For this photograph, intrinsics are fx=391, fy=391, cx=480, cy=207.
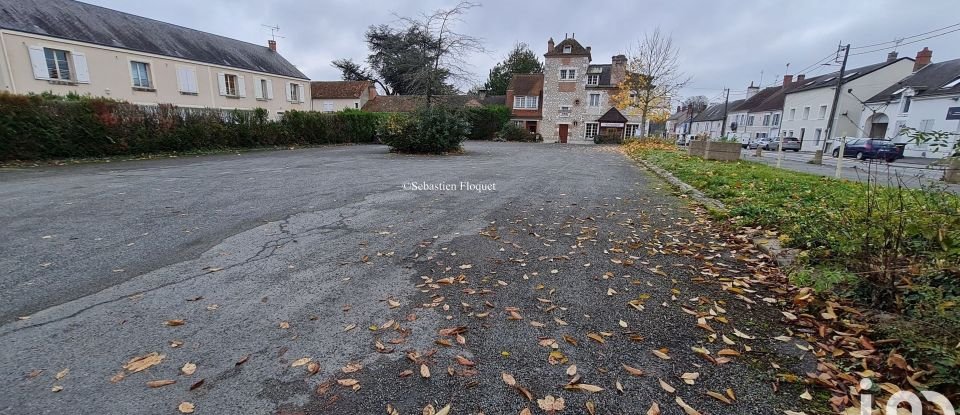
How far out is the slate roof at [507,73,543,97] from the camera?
126ft

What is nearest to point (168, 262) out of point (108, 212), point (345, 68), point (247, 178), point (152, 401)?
point (152, 401)

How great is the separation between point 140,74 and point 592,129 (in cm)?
3311

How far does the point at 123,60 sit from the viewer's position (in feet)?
67.4

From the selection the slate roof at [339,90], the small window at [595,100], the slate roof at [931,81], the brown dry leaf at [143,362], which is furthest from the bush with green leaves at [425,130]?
the slate roof at [931,81]

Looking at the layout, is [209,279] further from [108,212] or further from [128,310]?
[108,212]

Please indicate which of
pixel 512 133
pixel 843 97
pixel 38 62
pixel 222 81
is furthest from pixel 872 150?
pixel 38 62

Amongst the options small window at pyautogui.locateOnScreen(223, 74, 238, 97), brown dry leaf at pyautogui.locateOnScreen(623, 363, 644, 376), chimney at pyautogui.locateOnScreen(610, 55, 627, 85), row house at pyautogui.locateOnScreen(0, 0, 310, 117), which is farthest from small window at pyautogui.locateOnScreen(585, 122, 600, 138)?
brown dry leaf at pyautogui.locateOnScreen(623, 363, 644, 376)

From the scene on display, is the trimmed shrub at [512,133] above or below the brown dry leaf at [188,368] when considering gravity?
above

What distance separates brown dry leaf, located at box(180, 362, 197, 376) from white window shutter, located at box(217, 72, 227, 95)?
2867cm

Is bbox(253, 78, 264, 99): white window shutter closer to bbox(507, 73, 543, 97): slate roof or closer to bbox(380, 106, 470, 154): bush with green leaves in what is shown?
bbox(380, 106, 470, 154): bush with green leaves

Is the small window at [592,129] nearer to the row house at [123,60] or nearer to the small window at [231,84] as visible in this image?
the row house at [123,60]

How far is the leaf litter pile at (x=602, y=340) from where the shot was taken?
1948 millimetres

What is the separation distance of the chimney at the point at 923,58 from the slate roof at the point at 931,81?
172cm

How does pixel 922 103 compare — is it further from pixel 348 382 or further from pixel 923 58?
pixel 348 382
